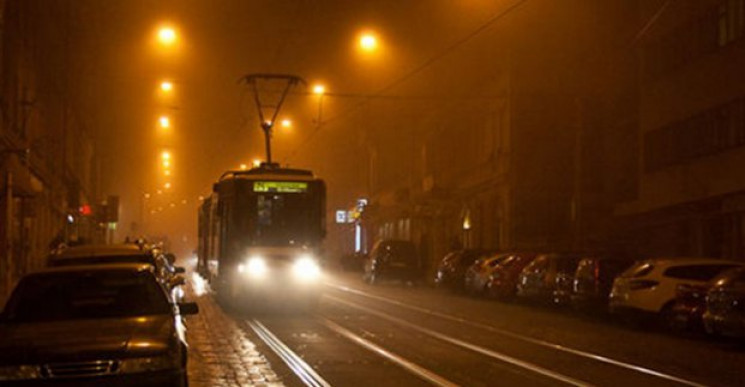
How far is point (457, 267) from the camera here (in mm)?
40000

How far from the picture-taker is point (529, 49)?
166 feet

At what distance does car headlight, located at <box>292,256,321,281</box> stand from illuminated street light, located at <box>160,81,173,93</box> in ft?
77.6

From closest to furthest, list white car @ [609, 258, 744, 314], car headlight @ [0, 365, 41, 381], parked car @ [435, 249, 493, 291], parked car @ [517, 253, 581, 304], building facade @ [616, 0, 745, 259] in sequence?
car headlight @ [0, 365, 41, 381] < white car @ [609, 258, 744, 314] < parked car @ [517, 253, 581, 304] < building facade @ [616, 0, 745, 259] < parked car @ [435, 249, 493, 291]

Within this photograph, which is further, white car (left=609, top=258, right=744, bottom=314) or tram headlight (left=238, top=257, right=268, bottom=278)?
tram headlight (left=238, top=257, right=268, bottom=278)

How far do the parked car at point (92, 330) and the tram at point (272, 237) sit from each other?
1530 cm

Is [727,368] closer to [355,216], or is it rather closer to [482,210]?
[482,210]

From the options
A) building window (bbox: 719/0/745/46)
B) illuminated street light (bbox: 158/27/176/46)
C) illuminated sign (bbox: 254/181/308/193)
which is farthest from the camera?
illuminated street light (bbox: 158/27/176/46)

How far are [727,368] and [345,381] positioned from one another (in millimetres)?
5839

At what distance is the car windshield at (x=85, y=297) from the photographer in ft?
36.4

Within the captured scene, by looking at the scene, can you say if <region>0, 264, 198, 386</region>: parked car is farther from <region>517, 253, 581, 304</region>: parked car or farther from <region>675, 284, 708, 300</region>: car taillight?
<region>517, 253, 581, 304</region>: parked car

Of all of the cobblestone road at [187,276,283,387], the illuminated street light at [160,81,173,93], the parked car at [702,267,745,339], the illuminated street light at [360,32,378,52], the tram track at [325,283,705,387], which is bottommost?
the cobblestone road at [187,276,283,387]

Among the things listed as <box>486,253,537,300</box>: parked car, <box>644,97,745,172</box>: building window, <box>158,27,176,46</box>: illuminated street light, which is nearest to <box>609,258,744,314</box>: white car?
<box>486,253,537,300</box>: parked car

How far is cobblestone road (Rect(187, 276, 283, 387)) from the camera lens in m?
14.2

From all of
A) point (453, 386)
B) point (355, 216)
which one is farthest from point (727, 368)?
point (355, 216)
